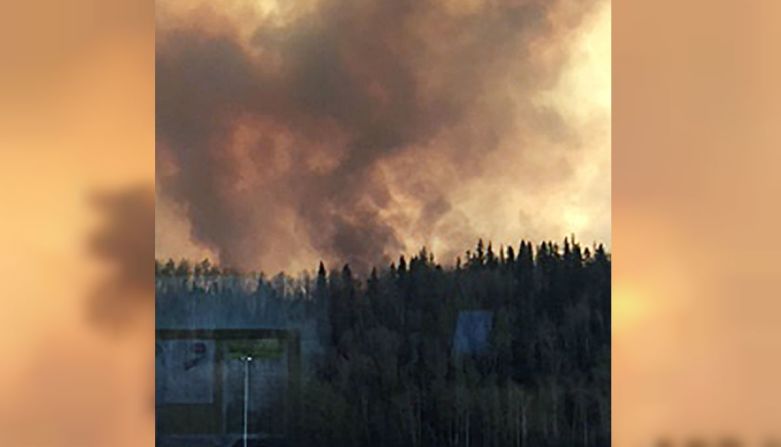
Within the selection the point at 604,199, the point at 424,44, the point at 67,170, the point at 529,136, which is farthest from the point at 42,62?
the point at 604,199

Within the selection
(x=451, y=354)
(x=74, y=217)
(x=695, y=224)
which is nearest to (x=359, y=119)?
(x=451, y=354)

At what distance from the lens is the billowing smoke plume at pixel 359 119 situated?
1.94m

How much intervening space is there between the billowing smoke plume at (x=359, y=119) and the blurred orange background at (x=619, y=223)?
175mm

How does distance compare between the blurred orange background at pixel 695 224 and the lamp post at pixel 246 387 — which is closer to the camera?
the lamp post at pixel 246 387

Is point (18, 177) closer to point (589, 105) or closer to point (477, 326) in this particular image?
point (477, 326)

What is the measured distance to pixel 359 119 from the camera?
77.2 inches

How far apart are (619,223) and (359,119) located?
59cm

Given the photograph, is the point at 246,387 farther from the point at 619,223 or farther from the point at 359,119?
the point at 619,223

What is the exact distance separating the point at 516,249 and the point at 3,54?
1.15 meters

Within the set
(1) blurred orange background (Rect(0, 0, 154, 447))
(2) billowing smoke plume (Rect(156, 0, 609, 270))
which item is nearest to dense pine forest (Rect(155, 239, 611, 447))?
(2) billowing smoke plume (Rect(156, 0, 609, 270))

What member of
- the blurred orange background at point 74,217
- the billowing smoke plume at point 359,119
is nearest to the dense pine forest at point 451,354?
the billowing smoke plume at point 359,119

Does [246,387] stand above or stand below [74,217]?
below

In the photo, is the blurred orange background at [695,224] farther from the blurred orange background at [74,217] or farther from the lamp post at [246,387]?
the blurred orange background at [74,217]

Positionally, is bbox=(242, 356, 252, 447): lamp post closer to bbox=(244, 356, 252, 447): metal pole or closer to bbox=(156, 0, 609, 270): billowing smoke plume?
bbox=(244, 356, 252, 447): metal pole
